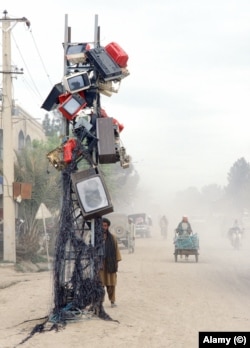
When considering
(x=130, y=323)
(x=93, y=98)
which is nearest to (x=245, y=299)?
(x=130, y=323)

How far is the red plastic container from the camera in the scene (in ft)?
43.7

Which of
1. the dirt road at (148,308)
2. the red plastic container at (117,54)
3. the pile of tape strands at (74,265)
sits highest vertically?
the red plastic container at (117,54)

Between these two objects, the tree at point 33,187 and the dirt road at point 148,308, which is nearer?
the dirt road at point 148,308

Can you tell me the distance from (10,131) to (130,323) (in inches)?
643

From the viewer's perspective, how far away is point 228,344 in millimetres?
10359

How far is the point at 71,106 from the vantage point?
13.2 metres

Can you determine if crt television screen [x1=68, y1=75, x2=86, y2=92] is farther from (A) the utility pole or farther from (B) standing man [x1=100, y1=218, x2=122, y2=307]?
(A) the utility pole

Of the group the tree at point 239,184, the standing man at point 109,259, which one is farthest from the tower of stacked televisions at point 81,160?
the tree at point 239,184

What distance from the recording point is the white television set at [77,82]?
13.2 m

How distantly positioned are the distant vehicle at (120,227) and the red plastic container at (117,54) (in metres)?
26.8

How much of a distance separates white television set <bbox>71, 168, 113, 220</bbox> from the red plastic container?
81.9 inches

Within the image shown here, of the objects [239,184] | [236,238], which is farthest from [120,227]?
[239,184]

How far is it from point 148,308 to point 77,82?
195 inches

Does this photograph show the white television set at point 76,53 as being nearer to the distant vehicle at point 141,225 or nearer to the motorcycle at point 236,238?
the motorcycle at point 236,238
